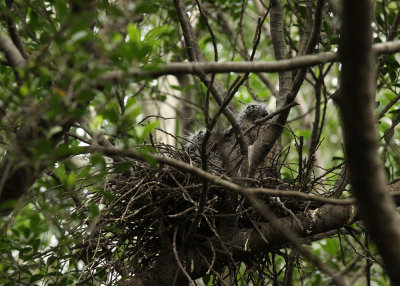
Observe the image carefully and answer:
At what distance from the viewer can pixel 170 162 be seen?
187cm

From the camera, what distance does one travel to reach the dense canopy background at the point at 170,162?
49.8 inches

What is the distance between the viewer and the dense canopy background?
126cm

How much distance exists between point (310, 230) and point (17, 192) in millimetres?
1537

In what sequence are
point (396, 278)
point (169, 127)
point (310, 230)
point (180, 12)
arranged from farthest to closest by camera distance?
point (169, 127) → point (180, 12) → point (310, 230) → point (396, 278)

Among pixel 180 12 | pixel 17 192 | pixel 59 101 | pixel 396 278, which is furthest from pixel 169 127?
pixel 396 278

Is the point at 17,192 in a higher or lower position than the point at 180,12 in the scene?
lower

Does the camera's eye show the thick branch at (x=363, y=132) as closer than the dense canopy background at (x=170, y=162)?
Yes

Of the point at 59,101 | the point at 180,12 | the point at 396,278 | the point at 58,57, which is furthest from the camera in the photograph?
the point at 180,12

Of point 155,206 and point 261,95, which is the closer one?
point 155,206

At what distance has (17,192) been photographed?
6.24 ft

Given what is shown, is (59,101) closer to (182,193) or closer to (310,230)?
(182,193)

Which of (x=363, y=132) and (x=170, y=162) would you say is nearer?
(x=363, y=132)

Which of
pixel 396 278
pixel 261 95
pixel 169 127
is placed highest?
pixel 261 95

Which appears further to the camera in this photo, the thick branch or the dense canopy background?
the dense canopy background
